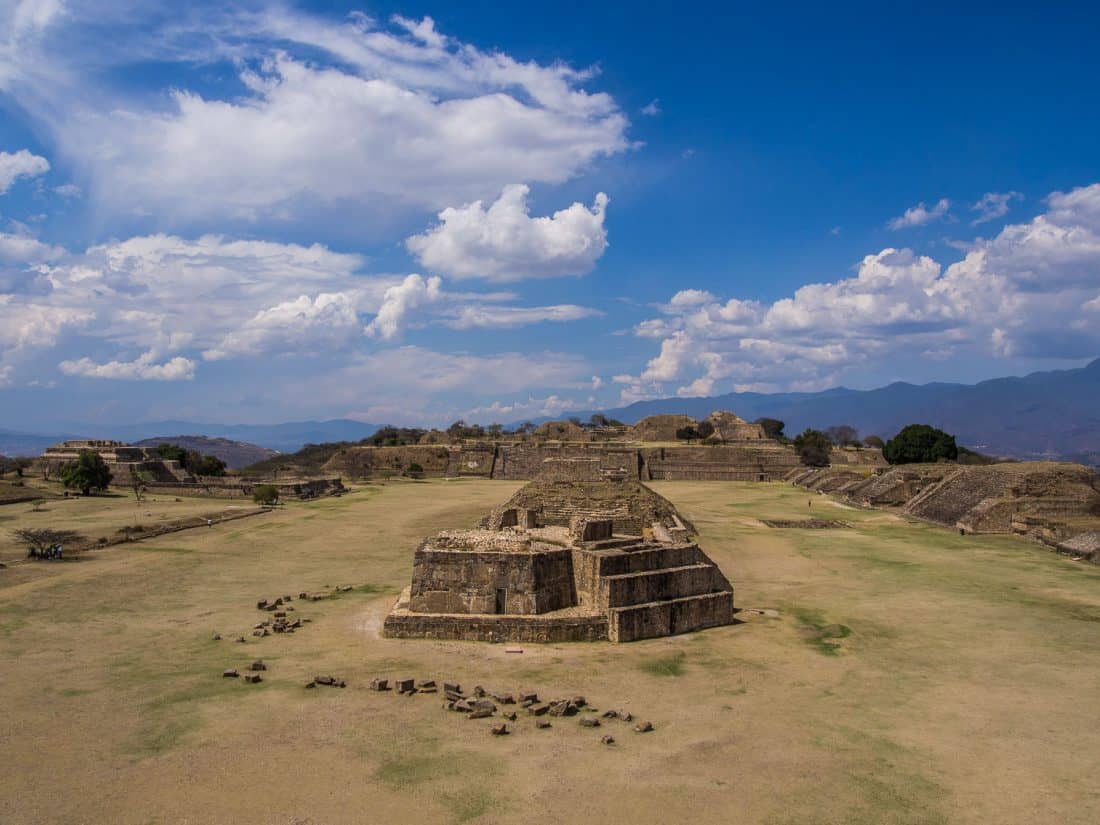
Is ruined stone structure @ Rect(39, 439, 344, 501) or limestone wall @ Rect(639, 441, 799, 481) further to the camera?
limestone wall @ Rect(639, 441, 799, 481)

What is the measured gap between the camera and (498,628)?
54.7 ft

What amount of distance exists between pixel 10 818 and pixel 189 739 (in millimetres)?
2486

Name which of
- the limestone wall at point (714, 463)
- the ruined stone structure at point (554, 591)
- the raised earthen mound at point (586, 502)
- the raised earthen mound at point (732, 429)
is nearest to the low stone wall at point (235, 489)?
the raised earthen mound at point (586, 502)

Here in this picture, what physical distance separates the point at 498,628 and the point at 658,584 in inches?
157

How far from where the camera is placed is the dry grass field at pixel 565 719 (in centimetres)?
956

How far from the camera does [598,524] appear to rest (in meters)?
20.0

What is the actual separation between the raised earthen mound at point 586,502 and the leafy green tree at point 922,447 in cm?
4946

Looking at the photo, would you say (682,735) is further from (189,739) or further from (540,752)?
(189,739)

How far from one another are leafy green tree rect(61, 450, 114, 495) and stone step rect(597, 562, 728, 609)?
43.7 metres

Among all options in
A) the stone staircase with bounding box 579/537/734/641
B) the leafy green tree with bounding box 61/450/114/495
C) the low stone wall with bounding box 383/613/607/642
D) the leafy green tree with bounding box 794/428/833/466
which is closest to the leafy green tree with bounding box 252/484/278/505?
the leafy green tree with bounding box 61/450/114/495

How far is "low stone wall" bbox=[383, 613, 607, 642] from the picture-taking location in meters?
16.7

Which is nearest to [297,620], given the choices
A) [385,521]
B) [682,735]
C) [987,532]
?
[682,735]

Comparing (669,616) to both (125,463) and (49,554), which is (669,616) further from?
(125,463)

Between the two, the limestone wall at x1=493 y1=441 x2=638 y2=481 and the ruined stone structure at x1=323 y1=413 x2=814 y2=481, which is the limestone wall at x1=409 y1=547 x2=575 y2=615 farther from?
the limestone wall at x1=493 y1=441 x2=638 y2=481
